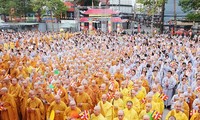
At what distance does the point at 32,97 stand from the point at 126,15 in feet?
165

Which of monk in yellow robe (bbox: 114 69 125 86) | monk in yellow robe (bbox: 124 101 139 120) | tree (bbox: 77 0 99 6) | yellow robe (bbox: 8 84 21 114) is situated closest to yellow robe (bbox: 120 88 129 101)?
monk in yellow robe (bbox: 124 101 139 120)

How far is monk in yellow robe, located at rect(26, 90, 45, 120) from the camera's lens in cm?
855

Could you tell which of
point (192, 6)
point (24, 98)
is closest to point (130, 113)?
point (24, 98)

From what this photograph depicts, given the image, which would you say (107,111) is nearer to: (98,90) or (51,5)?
(98,90)

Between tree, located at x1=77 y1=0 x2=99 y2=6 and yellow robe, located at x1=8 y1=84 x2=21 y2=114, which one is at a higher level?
tree, located at x1=77 y1=0 x2=99 y2=6

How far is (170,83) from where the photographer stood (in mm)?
11438

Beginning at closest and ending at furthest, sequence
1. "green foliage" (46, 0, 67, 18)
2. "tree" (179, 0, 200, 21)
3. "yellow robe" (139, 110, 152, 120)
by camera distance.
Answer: "yellow robe" (139, 110, 152, 120) < "tree" (179, 0, 200, 21) < "green foliage" (46, 0, 67, 18)

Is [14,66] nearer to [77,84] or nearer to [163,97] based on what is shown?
[77,84]

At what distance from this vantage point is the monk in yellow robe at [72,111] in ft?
25.4

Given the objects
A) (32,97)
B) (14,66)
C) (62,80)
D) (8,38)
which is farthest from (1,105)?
(8,38)

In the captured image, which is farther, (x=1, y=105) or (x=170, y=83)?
(x=170, y=83)

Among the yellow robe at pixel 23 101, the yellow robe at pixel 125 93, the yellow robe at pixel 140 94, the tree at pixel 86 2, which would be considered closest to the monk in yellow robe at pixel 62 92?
the yellow robe at pixel 23 101

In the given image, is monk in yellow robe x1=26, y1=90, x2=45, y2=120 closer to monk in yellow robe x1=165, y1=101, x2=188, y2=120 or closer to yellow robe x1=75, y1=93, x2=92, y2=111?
yellow robe x1=75, y1=93, x2=92, y2=111

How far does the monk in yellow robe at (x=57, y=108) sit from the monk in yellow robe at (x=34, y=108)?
0.33 meters
